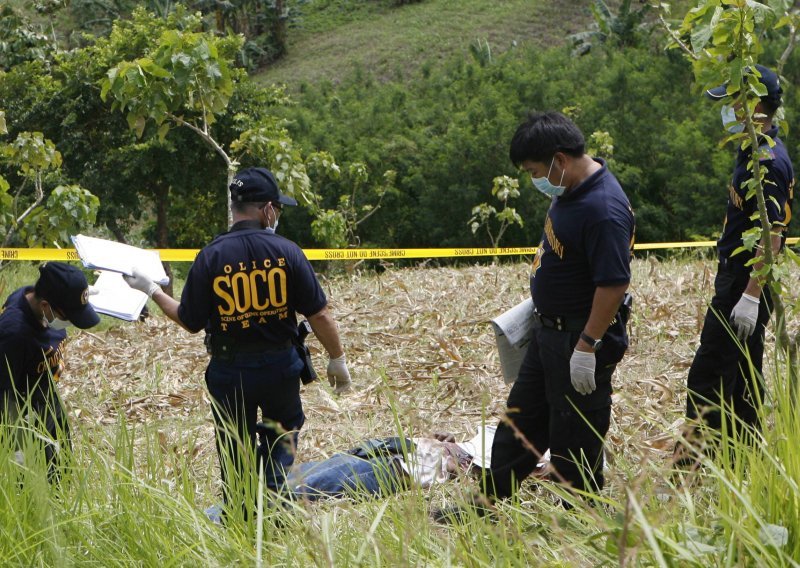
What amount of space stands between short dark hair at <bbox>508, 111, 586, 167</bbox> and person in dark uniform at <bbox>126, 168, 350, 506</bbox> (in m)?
1.13

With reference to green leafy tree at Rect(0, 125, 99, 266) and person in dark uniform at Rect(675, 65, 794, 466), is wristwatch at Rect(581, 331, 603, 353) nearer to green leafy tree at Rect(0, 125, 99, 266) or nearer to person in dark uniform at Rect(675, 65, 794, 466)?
person in dark uniform at Rect(675, 65, 794, 466)

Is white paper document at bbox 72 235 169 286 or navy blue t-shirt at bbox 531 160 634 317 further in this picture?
white paper document at bbox 72 235 169 286

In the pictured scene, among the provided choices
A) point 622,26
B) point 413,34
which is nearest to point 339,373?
point 622,26

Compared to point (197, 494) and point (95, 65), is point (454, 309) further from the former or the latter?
point (95, 65)

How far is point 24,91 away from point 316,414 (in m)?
18.8

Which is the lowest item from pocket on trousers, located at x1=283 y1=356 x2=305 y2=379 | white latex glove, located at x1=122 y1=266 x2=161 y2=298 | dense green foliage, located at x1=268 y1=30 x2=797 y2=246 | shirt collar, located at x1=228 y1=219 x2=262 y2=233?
dense green foliage, located at x1=268 y1=30 x2=797 y2=246

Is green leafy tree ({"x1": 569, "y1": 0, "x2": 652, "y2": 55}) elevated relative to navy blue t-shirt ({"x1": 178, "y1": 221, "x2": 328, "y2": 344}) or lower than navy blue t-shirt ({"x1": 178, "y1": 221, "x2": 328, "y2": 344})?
lower

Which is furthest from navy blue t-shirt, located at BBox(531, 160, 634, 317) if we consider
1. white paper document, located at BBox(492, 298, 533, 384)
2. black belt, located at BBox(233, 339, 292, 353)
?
black belt, located at BBox(233, 339, 292, 353)

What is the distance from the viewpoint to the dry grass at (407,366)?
5.50m

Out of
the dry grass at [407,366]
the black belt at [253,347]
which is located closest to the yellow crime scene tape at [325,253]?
the dry grass at [407,366]

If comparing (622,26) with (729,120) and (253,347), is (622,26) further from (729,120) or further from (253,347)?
(253,347)

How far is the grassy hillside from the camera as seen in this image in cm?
4750

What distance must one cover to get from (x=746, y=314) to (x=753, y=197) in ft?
1.73

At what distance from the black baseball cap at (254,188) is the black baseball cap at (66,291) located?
78 cm
